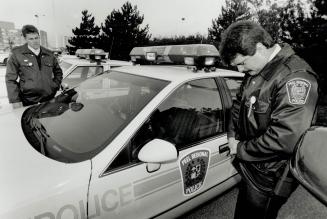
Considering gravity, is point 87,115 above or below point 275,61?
below

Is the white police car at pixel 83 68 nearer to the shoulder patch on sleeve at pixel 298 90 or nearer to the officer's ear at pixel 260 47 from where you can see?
the officer's ear at pixel 260 47

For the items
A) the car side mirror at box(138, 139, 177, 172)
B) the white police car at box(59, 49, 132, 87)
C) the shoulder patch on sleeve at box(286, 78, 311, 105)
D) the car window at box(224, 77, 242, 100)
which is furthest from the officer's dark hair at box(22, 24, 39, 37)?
the shoulder patch on sleeve at box(286, 78, 311, 105)

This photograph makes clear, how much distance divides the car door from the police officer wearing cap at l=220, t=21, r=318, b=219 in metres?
0.41

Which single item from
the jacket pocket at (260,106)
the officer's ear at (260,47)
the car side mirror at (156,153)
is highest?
the officer's ear at (260,47)

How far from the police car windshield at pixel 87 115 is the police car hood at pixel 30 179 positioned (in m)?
0.08

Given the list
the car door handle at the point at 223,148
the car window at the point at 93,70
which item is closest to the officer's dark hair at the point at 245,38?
the car door handle at the point at 223,148

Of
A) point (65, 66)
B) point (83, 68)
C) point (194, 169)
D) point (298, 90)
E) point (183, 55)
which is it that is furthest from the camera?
point (65, 66)

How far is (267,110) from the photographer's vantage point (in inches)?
62.1

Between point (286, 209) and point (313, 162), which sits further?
point (286, 209)

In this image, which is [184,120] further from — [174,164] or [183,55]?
[183,55]

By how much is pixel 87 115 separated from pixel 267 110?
1.38 metres

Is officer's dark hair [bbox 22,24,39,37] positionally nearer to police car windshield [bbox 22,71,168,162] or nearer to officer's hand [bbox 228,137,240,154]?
police car windshield [bbox 22,71,168,162]

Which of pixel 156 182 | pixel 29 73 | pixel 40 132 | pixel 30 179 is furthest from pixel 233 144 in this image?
pixel 29 73

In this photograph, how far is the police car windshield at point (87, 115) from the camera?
1.78 meters
